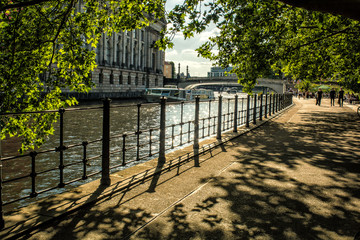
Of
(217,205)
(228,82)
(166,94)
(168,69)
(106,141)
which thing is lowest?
(217,205)

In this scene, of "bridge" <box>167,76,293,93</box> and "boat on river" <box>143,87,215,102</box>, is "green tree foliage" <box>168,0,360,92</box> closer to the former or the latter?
"boat on river" <box>143,87,215,102</box>

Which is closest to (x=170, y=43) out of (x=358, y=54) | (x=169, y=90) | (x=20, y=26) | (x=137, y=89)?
(x=20, y=26)

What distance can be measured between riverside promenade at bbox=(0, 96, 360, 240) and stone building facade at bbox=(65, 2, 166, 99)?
40.9 m

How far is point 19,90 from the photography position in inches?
280

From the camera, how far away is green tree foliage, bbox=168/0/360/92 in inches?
456

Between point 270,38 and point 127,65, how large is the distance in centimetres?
5603

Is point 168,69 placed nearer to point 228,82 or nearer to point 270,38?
point 228,82

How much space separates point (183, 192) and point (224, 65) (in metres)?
11.3

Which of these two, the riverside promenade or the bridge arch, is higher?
the bridge arch

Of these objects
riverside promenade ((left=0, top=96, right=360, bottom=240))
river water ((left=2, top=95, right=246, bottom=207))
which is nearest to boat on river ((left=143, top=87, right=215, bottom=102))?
river water ((left=2, top=95, right=246, bottom=207))

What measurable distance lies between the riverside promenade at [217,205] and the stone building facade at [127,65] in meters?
40.9

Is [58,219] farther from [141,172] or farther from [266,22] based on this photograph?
[266,22]

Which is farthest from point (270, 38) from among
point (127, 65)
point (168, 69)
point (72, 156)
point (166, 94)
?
point (168, 69)

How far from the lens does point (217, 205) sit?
183 inches
